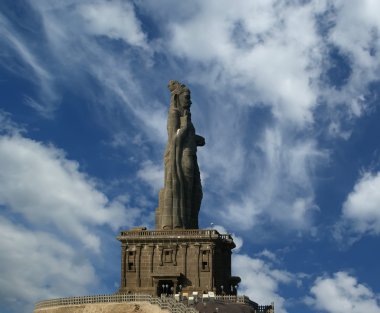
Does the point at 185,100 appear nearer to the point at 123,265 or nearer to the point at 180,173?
the point at 180,173

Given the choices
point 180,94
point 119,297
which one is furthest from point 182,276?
point 180,94

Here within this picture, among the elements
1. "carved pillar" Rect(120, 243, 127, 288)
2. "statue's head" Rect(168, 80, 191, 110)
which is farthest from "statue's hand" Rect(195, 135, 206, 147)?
"carved pillar" Rect(120, 243, 127, 288)

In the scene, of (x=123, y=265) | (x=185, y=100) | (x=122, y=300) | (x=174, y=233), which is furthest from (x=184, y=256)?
(x=185, y=100)

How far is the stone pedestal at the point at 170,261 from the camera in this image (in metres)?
70.2

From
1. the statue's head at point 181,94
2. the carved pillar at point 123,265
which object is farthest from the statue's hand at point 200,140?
the carved pillar at point 123,265

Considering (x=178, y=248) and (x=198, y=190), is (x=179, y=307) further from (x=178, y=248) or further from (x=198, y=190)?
(x=198, y=190)

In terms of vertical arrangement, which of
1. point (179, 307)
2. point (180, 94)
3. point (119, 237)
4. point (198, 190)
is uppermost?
point (180, 94)

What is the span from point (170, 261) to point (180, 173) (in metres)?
8.84

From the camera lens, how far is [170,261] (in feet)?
232

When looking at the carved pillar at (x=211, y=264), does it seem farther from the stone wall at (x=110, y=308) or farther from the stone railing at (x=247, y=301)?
the stone wall at (x=110, y=308)

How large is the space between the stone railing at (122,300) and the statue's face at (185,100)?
849 inches

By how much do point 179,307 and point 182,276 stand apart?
1254 centimetres

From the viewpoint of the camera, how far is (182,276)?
230ft

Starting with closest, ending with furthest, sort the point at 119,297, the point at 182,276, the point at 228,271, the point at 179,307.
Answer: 1. the point at 179,307
2. the point at 119,297
3. the point at 182,276
4. the point at 228,271
